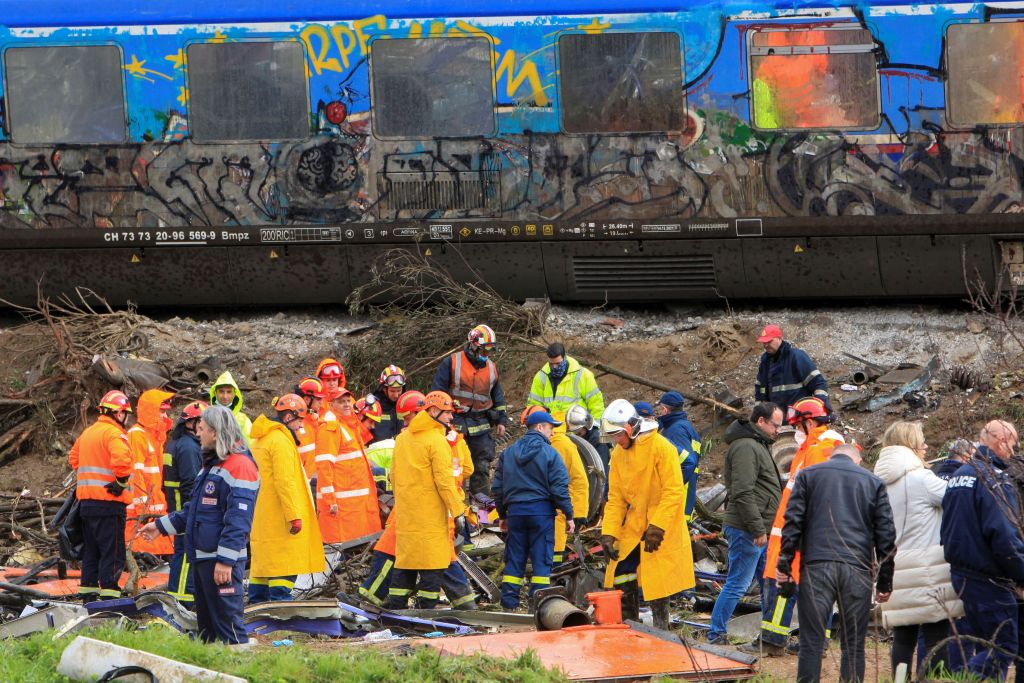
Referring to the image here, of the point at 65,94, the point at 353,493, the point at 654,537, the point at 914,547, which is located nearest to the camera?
the point at 914,547

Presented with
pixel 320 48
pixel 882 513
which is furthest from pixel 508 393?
pixel 882 513

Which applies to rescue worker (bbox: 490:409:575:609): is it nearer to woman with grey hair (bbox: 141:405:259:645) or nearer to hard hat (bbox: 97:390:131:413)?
woman with grey hair (bbox: 141:405:259:645)

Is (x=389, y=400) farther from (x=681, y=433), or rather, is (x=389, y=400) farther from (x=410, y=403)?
(x=681, y=433)

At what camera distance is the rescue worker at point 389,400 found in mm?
11906

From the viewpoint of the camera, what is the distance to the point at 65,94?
14.2 m

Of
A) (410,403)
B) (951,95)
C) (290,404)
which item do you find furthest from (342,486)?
(951,95)

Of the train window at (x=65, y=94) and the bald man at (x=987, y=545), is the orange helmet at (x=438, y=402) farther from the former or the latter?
the train window at (x=65, y=94)

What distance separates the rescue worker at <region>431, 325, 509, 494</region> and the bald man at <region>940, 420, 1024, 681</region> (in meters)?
5.59

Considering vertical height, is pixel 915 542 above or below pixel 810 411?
below

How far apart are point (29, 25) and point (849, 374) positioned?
8.63 meters

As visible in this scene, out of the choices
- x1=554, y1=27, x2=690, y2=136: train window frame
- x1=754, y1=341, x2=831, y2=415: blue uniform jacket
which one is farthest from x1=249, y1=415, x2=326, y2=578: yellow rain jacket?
x1=554, y1=27, x2=690, y2=136: train window frame

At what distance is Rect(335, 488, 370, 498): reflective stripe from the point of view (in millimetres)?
10297

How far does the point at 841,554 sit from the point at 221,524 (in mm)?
3167

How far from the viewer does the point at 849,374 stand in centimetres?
1337
